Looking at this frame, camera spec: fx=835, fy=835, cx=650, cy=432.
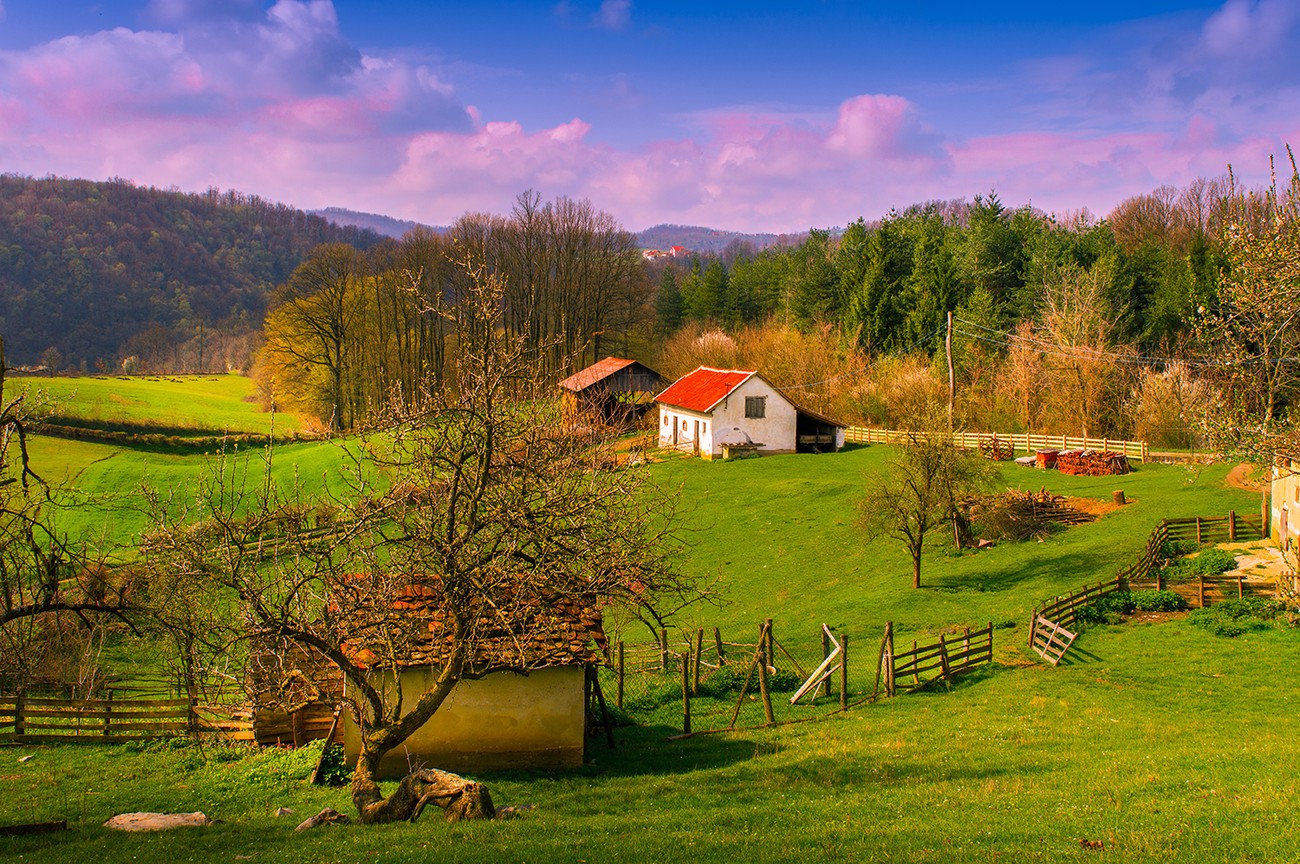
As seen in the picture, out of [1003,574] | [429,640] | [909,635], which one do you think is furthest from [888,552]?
[429,640]

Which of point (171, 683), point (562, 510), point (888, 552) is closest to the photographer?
point (562, 510)

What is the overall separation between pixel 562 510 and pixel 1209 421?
14.3m

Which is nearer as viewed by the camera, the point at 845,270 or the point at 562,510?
the point at 562,510

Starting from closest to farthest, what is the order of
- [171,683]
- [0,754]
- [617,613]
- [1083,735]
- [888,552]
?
1. [1083,735]
2. [0,754]
3. [171,683]
4. [617,613]
5. [888,552]

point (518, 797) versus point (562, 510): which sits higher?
point (562, 510)

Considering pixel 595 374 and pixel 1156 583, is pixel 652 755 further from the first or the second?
pixel 595 374

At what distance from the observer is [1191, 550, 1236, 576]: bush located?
→ 27.6m

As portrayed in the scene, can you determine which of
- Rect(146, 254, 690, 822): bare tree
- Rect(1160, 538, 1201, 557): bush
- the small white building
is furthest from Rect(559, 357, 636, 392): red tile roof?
Rect(146, 254, 690, 822): bare tree

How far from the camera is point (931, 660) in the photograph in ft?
76.0

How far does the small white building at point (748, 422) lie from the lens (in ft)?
186

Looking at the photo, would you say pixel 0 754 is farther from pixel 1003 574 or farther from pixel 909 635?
pixel 1003 574

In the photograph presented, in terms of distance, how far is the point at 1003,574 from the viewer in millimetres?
31797

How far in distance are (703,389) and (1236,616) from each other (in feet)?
132

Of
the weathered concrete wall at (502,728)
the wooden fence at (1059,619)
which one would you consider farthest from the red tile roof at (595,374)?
the weathered concrete wall at (502,728)
